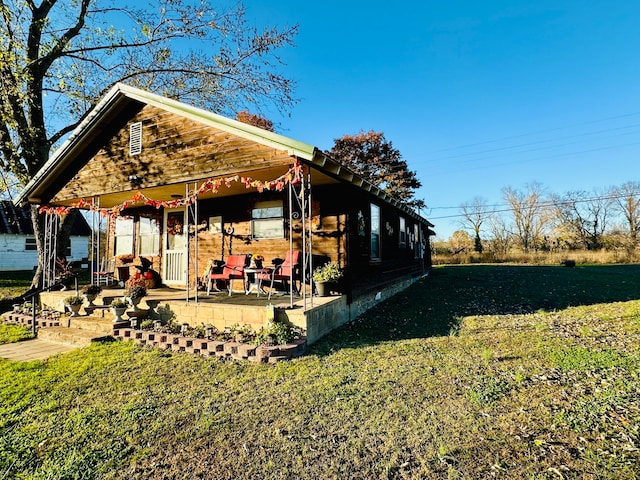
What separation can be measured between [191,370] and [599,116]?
1136 inches

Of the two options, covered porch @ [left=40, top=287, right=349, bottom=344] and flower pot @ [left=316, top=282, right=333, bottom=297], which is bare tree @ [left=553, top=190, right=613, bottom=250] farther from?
covered porch @ [left=40, top=287, right=349, bottom=344]

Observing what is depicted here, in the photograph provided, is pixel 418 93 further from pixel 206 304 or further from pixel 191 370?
pixel 191 370

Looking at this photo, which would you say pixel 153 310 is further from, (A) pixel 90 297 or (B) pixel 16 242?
(B) pixel 16 242

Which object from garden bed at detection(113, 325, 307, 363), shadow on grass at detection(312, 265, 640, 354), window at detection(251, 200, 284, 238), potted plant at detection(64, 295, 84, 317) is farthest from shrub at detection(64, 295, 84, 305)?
shadow on grass at detection(312, 265, 640, 354)

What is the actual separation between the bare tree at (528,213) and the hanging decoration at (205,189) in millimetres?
38775

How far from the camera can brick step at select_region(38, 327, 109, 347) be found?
6.18 metres

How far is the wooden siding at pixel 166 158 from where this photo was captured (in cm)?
663

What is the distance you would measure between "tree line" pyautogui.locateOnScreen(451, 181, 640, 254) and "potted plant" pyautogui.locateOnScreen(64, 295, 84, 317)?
31.8 meters

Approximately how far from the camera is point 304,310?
5543 mm

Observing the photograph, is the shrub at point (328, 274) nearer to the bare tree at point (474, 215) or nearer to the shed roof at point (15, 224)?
the shed roof at point (15, 224)

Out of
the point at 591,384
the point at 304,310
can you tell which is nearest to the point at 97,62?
the point at 304,310

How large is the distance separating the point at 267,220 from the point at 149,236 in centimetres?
472

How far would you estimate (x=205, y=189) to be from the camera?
740 cm

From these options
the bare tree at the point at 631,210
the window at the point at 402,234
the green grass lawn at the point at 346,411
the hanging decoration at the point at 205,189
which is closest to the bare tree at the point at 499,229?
the bare tree at the point at 631,210
